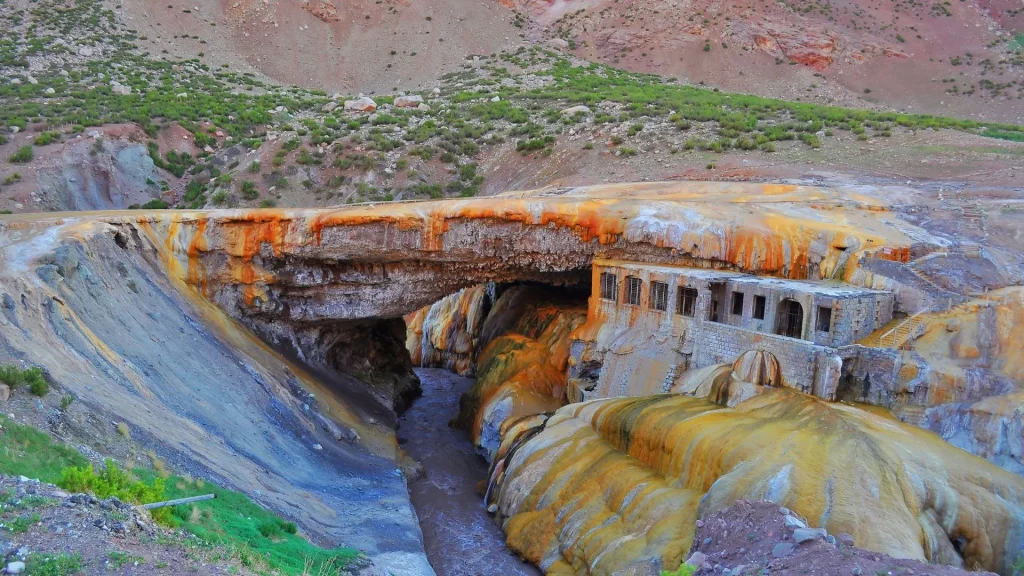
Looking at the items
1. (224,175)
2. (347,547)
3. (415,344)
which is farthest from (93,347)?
(224,175)

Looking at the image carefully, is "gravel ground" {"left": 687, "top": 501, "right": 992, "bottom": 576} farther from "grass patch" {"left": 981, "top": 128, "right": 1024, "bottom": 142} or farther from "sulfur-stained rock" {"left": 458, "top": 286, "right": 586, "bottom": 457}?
"grass patch" {"left": 981, "top": 128, "right": 1024, "bottom": 142}

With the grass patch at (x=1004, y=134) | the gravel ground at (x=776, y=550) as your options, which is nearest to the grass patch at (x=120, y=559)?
the gravel ground at (x=776, y=550)

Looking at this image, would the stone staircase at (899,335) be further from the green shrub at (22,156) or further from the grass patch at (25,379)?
the green shrub at (22,156)

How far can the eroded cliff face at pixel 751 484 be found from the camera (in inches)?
543

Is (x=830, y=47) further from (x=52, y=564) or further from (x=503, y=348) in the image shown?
(x=52, y=564)

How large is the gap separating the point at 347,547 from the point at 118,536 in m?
6.54

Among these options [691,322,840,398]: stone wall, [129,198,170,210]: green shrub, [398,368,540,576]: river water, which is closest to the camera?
[691,322,840,398]: stone wall

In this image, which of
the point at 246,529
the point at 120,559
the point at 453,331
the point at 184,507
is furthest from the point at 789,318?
the point at 453,331

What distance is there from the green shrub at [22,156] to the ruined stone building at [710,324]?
2779cm

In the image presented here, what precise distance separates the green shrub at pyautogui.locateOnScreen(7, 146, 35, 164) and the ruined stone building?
2779 centimetres

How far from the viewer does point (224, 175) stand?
39.8 meters

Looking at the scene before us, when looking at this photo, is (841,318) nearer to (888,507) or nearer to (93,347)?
(888,507)

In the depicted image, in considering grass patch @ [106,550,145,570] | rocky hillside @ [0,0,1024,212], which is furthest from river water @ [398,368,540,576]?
rocky hillside @ [0,0,1024,212]

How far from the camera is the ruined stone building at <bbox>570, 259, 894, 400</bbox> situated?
57.7 feet
